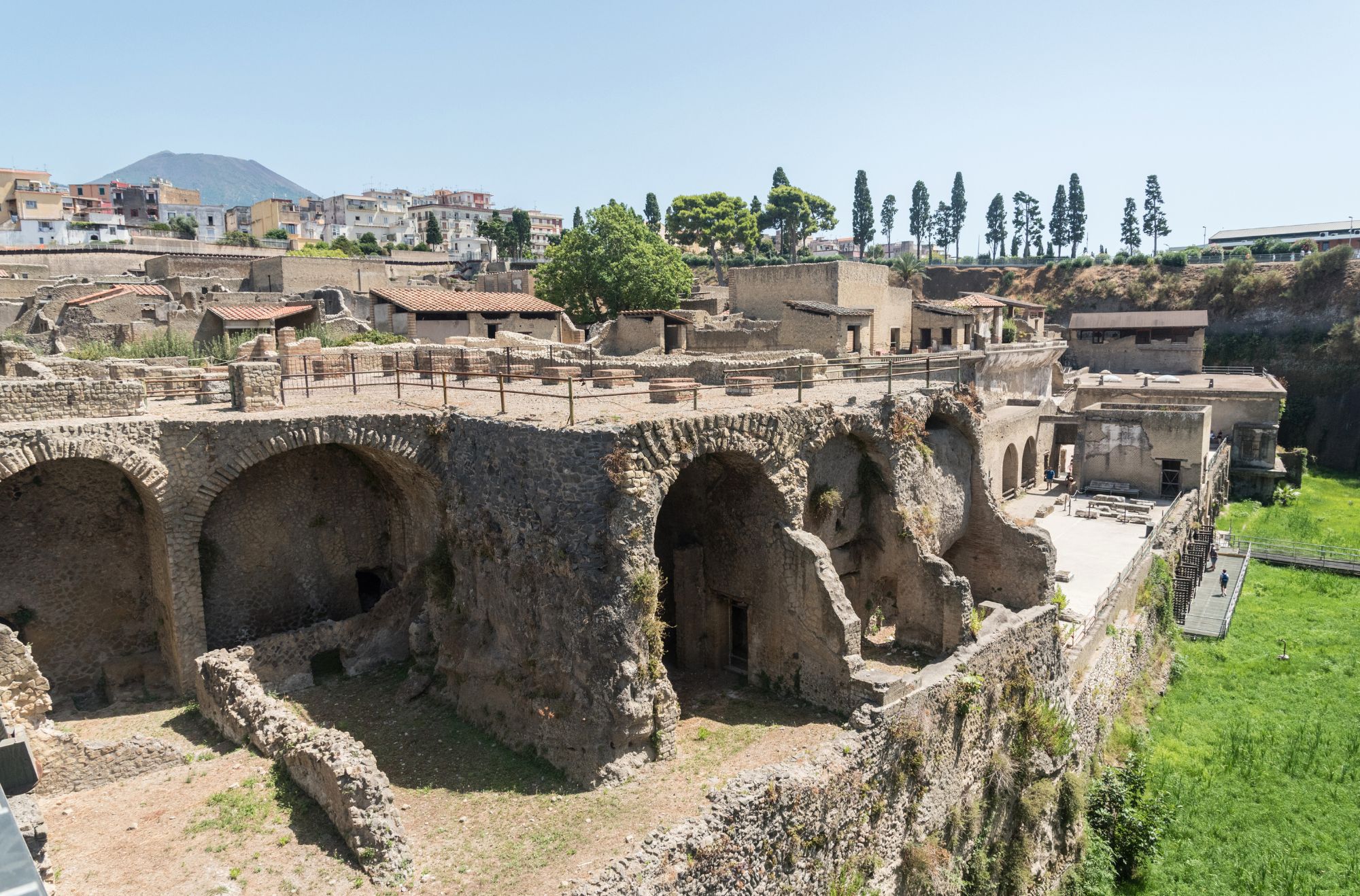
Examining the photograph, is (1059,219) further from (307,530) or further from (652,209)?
(307,530)

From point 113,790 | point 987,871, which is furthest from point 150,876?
point 987,871

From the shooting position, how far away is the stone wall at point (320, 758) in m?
9.97

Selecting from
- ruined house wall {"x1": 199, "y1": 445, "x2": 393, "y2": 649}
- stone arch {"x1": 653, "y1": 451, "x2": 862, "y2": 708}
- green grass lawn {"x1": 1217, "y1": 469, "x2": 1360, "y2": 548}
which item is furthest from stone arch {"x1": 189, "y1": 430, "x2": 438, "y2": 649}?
green grass lawn {"x1": 1217, "y1": 469, "x2": 1360, "y2": 548}

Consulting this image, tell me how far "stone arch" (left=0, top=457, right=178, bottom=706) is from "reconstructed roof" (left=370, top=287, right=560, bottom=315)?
58.3ft

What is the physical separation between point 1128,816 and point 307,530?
17.5m

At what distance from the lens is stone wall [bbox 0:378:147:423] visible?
13883mm

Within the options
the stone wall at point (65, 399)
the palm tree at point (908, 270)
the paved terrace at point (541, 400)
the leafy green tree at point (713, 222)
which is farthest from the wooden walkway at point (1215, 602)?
the leafy green tree at point (713, 222)

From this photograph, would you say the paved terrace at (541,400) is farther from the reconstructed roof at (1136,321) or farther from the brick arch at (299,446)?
the reconstructed roof at (1136,321)

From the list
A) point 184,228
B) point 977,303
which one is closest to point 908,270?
point 977,303

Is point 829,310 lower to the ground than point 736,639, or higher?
higher

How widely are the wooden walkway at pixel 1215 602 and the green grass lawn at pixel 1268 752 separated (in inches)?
18.7

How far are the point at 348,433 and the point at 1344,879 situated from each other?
65.7 ft

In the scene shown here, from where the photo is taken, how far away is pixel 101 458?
13625mm

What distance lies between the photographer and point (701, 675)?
15875 mm
